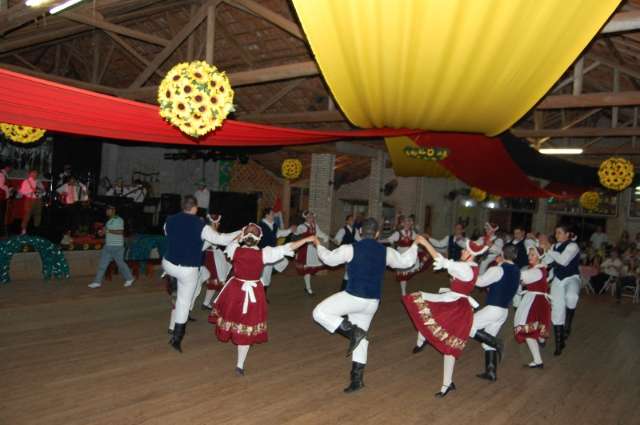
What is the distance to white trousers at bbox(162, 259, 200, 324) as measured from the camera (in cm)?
455

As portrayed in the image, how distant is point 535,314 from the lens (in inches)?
187

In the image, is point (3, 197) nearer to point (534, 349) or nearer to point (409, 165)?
point (409, 165)

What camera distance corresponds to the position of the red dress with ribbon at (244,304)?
399 centimetres

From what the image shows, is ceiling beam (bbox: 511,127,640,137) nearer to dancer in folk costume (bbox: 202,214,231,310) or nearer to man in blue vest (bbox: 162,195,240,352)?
dancer in folk costume (bbox: 202,214,231,310)

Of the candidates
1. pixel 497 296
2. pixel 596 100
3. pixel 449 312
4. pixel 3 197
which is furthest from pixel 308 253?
pixel 3 197

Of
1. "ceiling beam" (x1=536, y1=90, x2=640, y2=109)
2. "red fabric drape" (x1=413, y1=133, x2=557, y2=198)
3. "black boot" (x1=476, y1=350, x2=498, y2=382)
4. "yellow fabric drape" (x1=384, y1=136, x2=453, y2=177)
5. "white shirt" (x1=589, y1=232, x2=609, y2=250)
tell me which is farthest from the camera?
"white shirt" (x1=589, y1=232, x2=609, y2=250)

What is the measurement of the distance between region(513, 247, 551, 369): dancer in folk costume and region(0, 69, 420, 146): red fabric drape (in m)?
2.60

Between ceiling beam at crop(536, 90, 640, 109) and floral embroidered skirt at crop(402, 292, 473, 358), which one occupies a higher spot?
ceiling beam at crop(536, 90, 640, 109)

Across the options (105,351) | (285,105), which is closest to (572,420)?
(105,351)

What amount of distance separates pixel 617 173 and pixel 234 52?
6.43 m

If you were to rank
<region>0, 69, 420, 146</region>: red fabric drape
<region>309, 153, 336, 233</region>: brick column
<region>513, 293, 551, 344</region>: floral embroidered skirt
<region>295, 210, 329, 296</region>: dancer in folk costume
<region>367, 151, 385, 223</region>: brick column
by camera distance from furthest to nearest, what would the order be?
<region>367, 151, 385, 223</region>: brick column < <region>309, 153, 336, 233</region>: brick column < <region>295, 210, 329, 296</region>: dancer in folk costume < <region>513, 293, 551, 344</region>: floral embroidered skirt < <region>0, 69, 420, 146</region>: red fabric drape

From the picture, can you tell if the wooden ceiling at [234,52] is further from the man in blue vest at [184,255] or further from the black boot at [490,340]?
the black boot at [490,340]

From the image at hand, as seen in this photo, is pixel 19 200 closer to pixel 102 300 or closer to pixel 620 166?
pixel 102 300

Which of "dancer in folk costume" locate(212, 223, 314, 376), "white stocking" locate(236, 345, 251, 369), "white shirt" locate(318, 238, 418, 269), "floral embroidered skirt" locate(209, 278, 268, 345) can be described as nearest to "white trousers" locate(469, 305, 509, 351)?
"white shirt" locate(318, 238, 418, 269)
